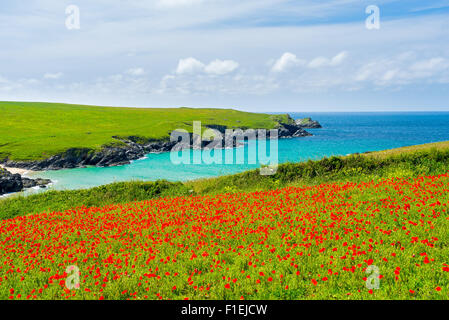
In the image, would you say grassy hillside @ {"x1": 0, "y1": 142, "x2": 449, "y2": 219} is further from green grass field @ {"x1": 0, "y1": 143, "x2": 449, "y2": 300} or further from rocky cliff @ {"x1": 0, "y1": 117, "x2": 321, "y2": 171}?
rocky cliff @ {"x1": 0, "y1": 117, "x2": 321, "y2": 171}

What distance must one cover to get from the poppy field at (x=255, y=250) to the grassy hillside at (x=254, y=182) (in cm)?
621

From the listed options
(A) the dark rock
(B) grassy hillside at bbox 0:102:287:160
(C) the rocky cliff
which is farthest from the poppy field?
(B) grassy hillside at bbox 0:102:287:160

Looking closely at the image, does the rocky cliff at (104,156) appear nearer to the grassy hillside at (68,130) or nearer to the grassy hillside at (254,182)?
the grassy hillside at (68,130)

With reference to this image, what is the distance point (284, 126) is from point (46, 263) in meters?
166

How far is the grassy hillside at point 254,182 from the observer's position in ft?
68.3

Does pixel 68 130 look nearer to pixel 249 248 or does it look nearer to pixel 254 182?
pixel 254 182

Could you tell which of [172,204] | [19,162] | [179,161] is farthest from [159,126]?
[172,204]

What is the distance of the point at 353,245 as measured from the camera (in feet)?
28.0

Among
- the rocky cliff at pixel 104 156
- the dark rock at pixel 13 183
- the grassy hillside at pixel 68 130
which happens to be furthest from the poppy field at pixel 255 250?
the grassy hillside at pixel 68 130

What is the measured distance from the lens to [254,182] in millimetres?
22984

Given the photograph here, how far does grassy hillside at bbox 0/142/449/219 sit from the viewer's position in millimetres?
20812

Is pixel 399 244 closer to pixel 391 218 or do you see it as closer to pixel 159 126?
pixel 391 218

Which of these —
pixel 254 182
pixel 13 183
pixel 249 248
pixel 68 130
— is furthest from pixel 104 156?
pixel 249 248

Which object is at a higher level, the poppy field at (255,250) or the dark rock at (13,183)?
the poppy field at (255,250)
